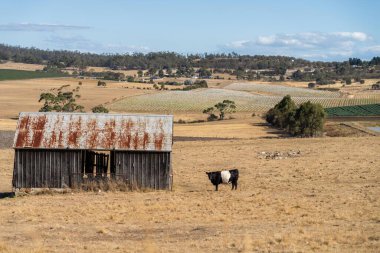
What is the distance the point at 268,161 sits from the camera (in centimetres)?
4269

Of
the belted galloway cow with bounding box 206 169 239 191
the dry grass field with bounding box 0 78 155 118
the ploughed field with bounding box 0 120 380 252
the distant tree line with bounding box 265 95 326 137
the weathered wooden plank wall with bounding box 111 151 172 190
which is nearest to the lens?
the ploughed field with bounding box 0 120 380 252

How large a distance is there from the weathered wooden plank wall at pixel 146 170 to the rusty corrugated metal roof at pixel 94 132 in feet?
1.60

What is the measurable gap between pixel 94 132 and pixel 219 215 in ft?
38.2

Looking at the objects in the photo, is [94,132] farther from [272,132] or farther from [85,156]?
[272,132]

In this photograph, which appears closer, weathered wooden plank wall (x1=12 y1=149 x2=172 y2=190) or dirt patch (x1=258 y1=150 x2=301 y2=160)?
weathered wooden plank wall (x1=12 y1=149 x2=172 y2=190)

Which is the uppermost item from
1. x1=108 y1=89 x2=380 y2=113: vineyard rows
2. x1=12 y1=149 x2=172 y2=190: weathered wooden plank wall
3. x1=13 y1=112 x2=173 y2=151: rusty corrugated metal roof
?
x1=13 y1=112 x2=173 y2=151: rusty corrugated metal roof

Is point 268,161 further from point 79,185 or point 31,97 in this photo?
point 31,97

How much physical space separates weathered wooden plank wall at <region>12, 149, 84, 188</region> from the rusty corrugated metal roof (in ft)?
1.39

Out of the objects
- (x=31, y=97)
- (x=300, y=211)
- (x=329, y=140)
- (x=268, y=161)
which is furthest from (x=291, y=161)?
(x=31, y=97)

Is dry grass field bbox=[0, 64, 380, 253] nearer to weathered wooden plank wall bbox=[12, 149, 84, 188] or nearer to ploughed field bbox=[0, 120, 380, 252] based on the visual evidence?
ploughed field bbox=[0, 120, 380, 252]

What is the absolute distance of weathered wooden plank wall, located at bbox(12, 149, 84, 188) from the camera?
102ft

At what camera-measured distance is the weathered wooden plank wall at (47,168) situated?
1224 inches

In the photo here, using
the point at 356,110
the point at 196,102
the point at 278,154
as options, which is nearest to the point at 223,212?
the point at 278,154

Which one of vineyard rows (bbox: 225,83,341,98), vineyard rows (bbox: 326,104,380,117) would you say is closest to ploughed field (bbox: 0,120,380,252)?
vineyard rows (bbox: 326,104,380,117)
